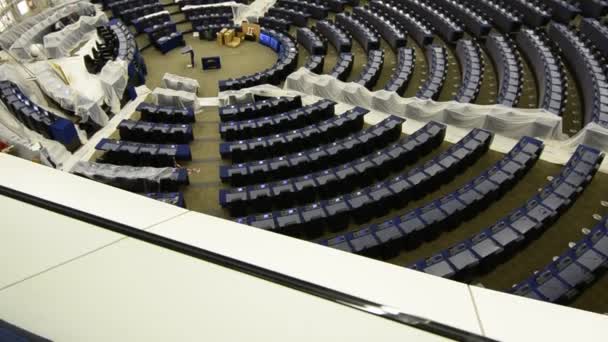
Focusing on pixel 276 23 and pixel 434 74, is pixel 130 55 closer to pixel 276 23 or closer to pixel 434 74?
pixel 276 23

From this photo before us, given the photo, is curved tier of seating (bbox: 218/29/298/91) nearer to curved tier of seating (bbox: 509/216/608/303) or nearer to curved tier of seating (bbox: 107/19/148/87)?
curved tier of seating (bbox: 107/19/148/87)

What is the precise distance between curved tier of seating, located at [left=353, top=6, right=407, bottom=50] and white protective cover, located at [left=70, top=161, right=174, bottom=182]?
12317mm

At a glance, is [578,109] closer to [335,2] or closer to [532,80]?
[532,80]

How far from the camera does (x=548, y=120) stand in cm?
1123

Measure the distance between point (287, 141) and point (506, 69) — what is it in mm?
8170

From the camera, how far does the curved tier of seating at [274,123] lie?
13.0m

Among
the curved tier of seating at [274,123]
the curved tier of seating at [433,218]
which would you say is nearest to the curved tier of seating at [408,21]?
the curved tier of seating at [274,123]

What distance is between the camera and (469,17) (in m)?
19.3

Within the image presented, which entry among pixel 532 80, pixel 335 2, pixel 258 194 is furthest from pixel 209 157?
pixel 335 2

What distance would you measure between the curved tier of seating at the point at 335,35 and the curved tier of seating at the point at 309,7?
1.60m

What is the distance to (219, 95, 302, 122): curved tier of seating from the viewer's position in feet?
45.9

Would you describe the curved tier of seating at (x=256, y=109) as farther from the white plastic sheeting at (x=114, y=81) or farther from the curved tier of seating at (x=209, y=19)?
the curved tier of seating at (x=209, y=19)

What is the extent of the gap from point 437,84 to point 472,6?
9151mm

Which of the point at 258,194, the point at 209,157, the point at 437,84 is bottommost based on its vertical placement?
the point at 209,157
